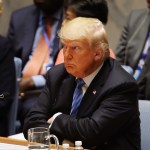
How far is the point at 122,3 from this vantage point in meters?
4.92

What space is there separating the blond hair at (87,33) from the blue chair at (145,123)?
0.35m

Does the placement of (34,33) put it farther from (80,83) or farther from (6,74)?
(80,83)

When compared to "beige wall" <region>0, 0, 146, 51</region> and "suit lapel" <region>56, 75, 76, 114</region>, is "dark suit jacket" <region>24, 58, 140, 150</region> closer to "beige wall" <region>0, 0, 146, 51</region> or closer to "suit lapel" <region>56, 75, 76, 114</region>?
"suit lapel" <region>56, 75, 76, 114</region>

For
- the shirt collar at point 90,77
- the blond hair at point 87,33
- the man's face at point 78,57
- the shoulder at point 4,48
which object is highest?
the blond hair at point 87,33

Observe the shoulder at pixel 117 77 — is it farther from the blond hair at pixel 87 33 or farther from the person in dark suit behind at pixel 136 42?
the person in dark suit behind at pixel 136 42

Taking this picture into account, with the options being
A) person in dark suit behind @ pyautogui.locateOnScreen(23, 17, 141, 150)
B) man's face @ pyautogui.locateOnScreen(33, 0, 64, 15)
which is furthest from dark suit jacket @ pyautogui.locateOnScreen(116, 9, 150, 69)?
person in dark suit behind @ pyautogui.locateOnScreen(23, 17, 141, 150)

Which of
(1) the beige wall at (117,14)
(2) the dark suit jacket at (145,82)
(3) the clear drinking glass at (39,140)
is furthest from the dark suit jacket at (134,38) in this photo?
(3) the clear drinking glass at (39,140)

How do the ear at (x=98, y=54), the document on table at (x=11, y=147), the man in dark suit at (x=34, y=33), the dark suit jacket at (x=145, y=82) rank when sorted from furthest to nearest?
the man in dark suit at (x=34, y=33) < the dark suit jacket at (x=145, y=82) < the ear at (x=98, y=54) < the document on table at (x=11, y=147)

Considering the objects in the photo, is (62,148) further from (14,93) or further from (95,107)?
(14,93)

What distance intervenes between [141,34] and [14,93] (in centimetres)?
123

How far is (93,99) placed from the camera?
2.52m

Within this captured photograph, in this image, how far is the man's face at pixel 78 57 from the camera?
252 centimetres

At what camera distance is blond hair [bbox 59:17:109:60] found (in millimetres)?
2508

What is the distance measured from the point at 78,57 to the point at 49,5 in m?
2.18
